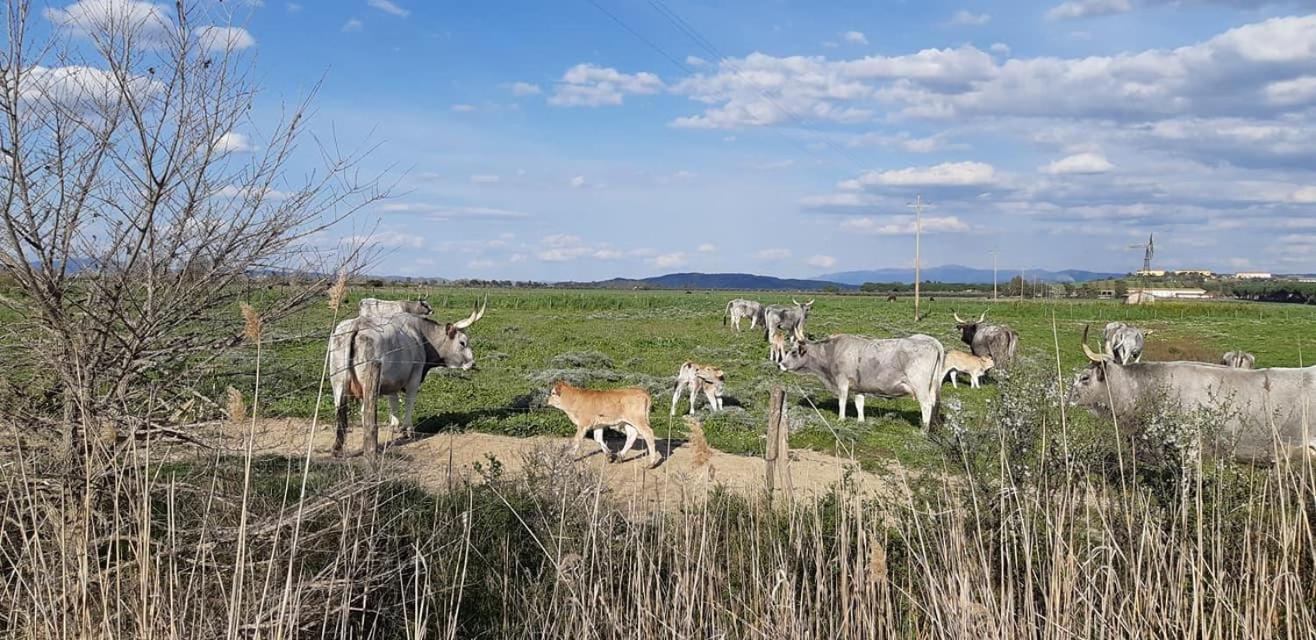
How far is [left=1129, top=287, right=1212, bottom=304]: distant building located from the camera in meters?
62.2

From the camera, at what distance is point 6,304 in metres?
4.86

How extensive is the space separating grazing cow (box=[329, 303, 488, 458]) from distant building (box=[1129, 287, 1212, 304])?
187 feet

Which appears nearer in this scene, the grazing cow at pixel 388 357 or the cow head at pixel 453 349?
the grazing cow at pixel 388 357

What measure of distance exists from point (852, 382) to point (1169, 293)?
6397 cm

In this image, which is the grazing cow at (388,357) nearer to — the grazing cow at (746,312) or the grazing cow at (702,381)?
the grazing cow at (702,381)

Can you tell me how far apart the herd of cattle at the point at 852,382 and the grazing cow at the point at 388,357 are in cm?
2

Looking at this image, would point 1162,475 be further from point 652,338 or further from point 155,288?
point 652,338

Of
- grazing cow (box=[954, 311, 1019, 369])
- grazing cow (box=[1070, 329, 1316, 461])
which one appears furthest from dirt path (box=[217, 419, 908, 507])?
grazing cow (box=[954, 311, 1019, 369])

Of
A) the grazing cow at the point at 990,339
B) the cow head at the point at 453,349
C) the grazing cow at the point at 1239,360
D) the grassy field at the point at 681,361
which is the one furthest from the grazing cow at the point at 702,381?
the grazing cow at the point at 1239,360

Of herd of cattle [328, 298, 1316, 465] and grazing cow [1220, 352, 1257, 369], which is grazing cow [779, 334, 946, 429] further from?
grazing cow [1220, 352, 1257, 369]

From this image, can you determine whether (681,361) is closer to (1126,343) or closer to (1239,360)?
(1239,360)

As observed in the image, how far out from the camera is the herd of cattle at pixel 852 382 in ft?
31.7

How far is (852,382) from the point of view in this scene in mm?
16047

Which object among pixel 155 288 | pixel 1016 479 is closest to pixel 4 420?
pixel 155 288
